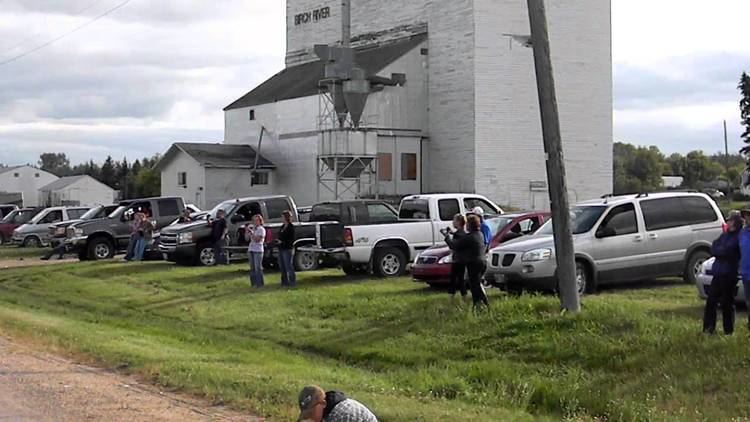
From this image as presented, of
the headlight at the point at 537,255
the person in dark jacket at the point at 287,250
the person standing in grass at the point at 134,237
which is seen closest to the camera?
the headlight at the point at 537,255

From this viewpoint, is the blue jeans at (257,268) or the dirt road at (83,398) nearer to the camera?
the dirt road at (83,398)

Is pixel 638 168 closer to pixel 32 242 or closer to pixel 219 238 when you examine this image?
pixel 32 242

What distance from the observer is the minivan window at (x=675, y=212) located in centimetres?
2016

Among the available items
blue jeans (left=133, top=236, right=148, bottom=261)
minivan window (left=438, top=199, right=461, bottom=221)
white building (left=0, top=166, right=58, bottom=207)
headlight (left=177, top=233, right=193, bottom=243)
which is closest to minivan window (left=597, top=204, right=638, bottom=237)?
minivan window (left=438, top=199, right=461, bottom=221)

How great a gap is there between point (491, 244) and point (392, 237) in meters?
3.65

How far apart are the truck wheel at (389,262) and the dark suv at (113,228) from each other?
12317 millimetres

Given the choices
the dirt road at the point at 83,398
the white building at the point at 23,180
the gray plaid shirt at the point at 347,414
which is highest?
the white building at the point at 23,180

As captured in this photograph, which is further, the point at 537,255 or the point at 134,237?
the point at 134,237

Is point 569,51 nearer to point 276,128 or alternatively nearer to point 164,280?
point 276,128

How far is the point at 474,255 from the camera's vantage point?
17203mm

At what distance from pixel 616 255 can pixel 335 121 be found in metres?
37.2

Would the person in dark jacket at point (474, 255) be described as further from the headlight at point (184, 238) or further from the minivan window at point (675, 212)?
the headlight at point (184, 238)

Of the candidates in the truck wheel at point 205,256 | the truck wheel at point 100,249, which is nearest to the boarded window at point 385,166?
the truck wheel at point 100,249

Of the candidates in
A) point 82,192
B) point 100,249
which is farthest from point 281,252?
point 82,192
